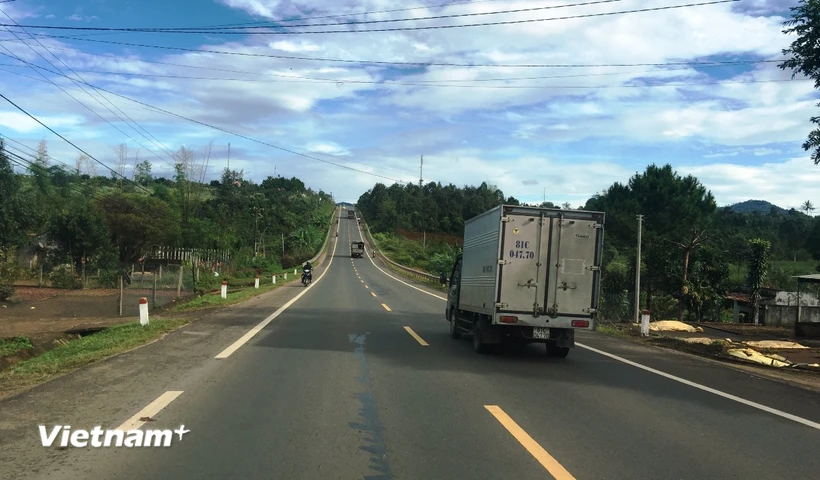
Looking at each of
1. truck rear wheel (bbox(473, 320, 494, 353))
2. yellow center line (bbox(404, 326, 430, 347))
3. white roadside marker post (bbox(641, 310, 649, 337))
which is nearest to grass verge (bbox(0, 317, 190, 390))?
yellow center line (bbox(404, 326, 430, 347))

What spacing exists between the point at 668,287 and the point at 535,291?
2704 centimetres

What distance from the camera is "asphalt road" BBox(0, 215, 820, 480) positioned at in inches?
197

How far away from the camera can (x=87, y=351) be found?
11.3 metres

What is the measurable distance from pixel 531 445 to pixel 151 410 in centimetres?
414

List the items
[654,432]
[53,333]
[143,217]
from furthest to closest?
[143,217]
[53,333]
[654,432]

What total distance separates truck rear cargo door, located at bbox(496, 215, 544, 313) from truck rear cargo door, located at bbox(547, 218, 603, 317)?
28 cm

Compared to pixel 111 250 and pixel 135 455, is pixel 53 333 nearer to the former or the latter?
pixel 135 455

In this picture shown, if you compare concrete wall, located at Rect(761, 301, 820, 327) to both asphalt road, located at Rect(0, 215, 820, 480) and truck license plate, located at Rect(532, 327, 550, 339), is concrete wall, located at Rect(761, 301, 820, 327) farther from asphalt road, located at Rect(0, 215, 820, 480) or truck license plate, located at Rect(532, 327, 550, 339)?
truck license plate, located at Rect(532, 327, 550, 339)

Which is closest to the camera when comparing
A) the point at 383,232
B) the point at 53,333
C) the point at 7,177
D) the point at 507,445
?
the point at 507,445

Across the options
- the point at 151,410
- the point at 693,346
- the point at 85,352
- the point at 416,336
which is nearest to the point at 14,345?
the point at 85,352

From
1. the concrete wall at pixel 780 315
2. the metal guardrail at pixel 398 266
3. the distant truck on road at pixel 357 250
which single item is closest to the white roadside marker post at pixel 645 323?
the concrete wall at pixel 780 315

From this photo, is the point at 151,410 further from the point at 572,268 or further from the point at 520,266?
the point at 572,268

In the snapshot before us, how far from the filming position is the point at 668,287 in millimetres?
34438

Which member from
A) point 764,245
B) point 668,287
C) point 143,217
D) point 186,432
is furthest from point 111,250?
point 764,245
